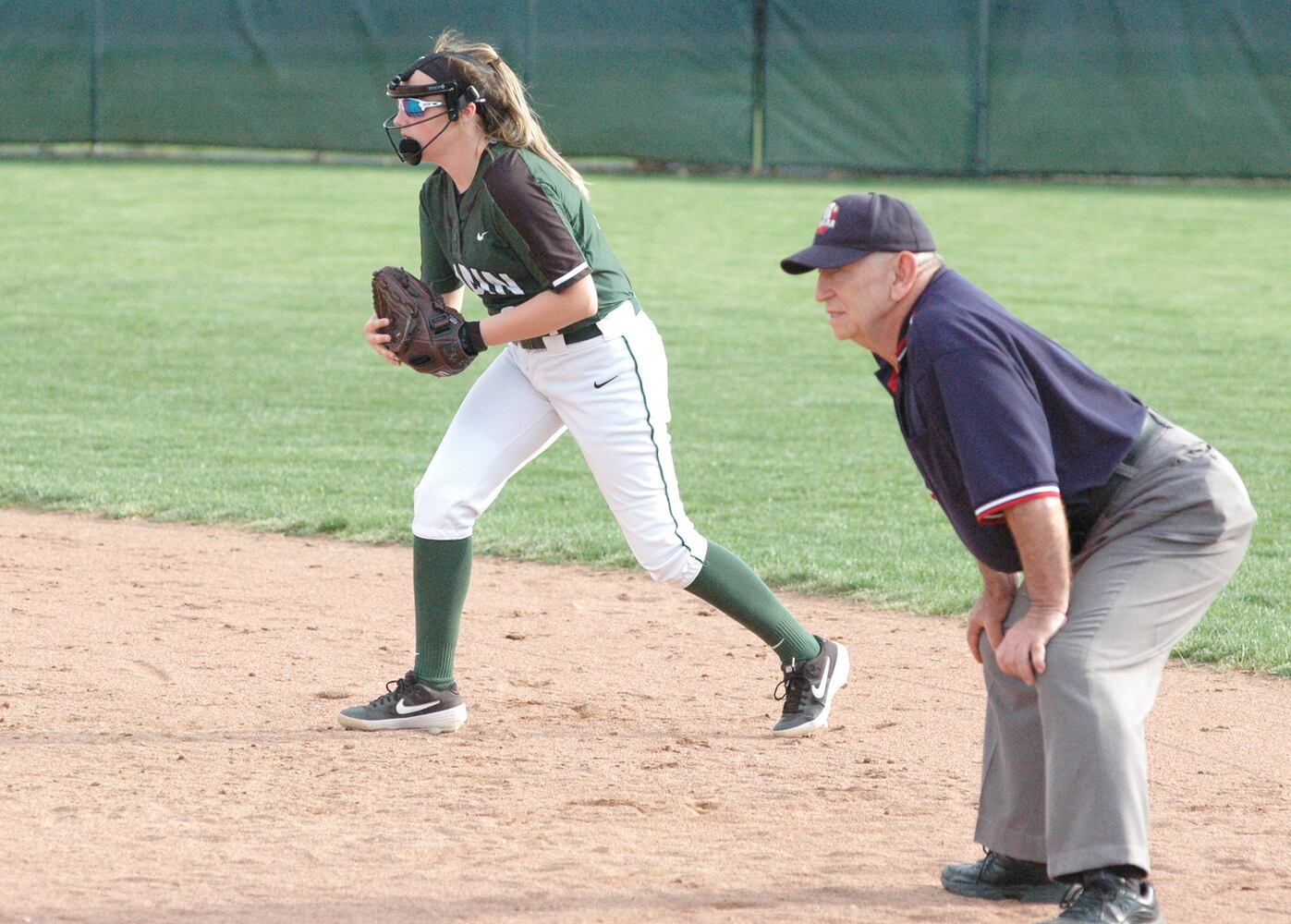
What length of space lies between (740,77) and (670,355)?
9.43 m

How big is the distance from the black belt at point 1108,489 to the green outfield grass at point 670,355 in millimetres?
2486

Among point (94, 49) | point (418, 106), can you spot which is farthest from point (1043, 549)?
point (94, 49)

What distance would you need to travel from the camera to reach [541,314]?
440cm

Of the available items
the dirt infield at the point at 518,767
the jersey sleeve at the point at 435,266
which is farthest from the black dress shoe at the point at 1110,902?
the jersey sleeve at the point at 435,266

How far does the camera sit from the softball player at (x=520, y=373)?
14.6 feet

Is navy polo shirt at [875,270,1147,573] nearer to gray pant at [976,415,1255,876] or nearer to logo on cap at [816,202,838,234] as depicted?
gray pant at [976,415,1255,876]

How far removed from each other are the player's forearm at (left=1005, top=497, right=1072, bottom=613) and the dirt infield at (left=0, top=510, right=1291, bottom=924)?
742mm

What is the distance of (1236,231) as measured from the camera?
18.3 meters

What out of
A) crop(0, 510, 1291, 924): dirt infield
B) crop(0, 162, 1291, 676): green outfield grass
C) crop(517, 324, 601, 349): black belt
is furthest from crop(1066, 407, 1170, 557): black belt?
crop(0, 162, 1291, 676): green outfield grass

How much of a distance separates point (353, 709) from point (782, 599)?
2.14 metres

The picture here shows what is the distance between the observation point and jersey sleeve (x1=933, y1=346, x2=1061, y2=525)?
3.07 m

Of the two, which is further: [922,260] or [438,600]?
[438,600]

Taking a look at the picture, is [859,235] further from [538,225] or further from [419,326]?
[419,326]

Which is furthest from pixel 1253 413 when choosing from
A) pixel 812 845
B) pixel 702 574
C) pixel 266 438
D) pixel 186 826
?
pixel 186 826
